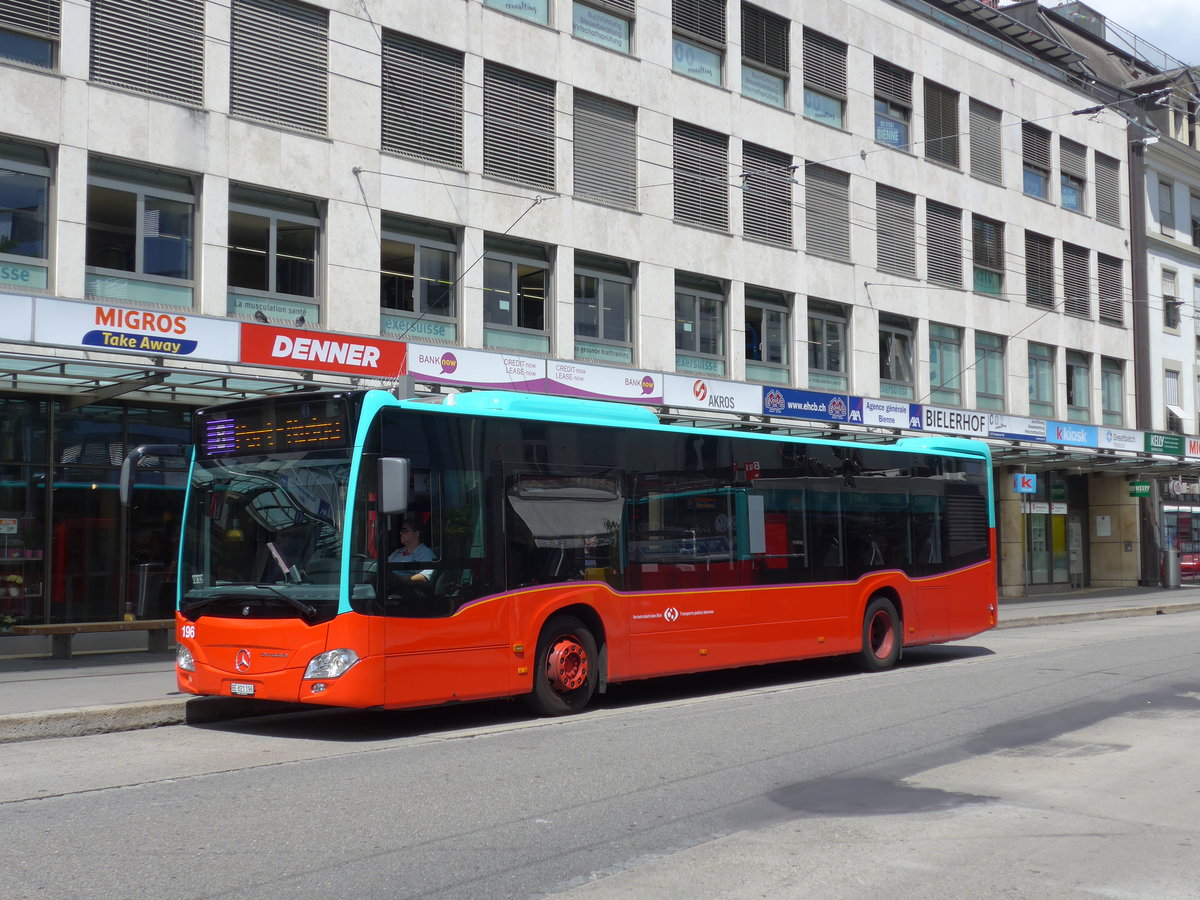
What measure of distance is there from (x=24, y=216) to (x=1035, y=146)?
92.4 feet

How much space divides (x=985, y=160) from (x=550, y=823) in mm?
30703

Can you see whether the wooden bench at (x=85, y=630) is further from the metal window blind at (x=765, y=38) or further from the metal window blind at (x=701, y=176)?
the metal window blind at (x=765, y=38)

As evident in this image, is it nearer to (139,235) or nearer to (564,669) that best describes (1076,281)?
(139,235)

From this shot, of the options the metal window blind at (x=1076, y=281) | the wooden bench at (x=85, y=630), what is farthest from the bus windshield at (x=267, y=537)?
the metal window blind at (x=1076, y=281)

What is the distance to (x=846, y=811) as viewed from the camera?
24.8 feet

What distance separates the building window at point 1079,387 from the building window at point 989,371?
12.0 feet

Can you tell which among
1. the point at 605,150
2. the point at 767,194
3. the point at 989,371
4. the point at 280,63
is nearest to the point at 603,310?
the point at 605,150

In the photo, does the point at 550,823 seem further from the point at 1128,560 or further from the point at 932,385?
the point at 1128,560

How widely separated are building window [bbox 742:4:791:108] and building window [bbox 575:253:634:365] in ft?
18.9

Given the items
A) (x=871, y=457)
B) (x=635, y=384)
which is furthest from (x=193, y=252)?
(x=871, y=457)

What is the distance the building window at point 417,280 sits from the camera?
20828 mm

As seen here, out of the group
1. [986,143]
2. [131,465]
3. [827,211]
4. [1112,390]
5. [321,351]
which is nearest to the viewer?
[131,465]

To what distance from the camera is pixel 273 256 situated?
63.7 ft

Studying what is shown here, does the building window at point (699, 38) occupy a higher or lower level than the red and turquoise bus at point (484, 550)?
higher
